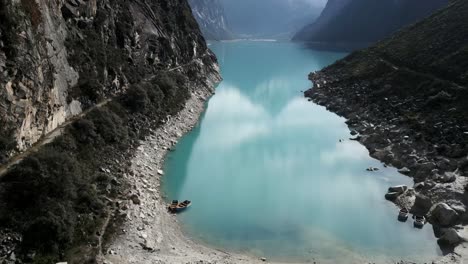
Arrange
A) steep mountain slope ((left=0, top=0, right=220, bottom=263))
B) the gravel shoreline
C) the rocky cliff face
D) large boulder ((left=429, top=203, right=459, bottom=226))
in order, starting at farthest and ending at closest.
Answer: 1. large boulder ((left=429, top=203, right=459, bottom=226))
2. the rocky cliff face
3. the gravel shoreline
4. steep mountain slope ((left=0, top=0, right=220, bottom=263))

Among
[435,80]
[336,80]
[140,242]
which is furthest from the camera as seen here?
[336,80]

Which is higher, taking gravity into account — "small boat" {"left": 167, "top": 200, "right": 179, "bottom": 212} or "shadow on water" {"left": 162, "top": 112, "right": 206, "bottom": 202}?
"shadow on water" {"left": 162, "top": 112, "right": 206, "bottom": 202}

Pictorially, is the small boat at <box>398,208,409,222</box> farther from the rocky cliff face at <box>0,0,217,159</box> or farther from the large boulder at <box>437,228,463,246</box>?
the rocky cliff face at <box>0,0,217,159</box>

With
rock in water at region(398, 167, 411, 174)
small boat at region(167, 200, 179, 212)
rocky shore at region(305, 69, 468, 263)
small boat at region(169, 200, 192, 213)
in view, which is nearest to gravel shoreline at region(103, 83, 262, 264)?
small boat at region(167, 200, 179, 212)

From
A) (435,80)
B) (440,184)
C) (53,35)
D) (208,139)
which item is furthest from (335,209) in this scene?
(435,80)

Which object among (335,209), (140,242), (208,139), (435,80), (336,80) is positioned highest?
(336,80)

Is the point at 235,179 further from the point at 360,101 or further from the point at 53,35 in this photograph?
the point at 360,101
